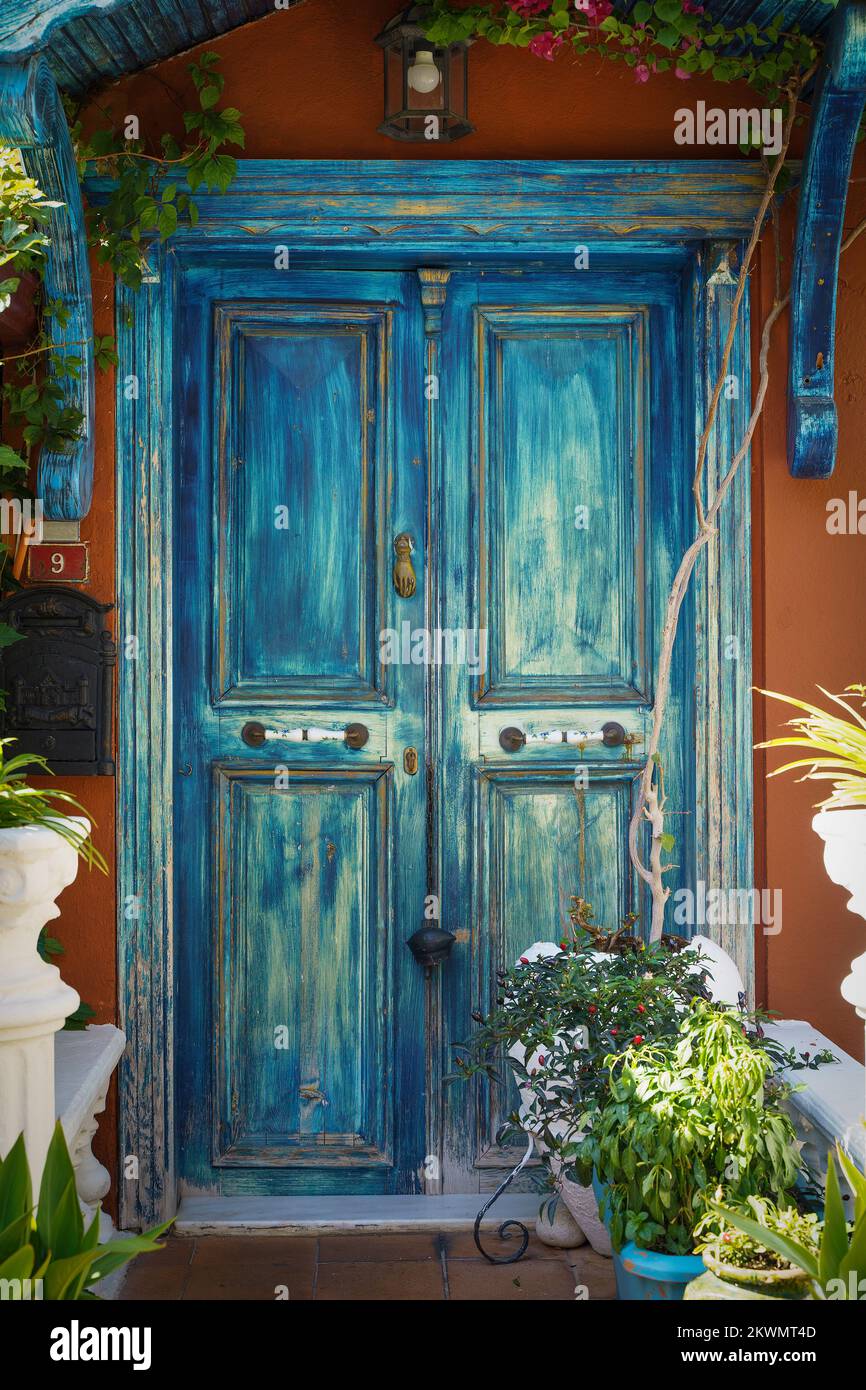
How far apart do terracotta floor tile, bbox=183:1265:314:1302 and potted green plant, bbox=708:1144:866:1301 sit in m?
1.48

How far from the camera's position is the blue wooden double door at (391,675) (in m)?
3.91

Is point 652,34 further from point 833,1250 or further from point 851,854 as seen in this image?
point 833,1250

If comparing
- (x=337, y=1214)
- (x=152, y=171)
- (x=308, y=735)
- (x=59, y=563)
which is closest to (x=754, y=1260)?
(x=337, y=1214)

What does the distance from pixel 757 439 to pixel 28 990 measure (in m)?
2.44

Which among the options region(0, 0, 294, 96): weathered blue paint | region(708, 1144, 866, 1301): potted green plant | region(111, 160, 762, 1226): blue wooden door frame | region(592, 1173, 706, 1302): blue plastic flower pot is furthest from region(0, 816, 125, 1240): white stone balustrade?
region(0, 0, 294, 96): weathered blue paint

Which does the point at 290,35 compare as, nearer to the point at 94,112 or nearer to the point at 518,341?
the point at 94,112

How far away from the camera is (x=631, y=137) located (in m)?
3.78

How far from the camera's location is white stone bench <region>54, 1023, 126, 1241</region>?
10.2 ft

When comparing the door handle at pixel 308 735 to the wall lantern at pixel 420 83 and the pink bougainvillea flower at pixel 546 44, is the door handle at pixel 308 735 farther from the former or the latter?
the pink bougainvillea flower at pixel 546 44

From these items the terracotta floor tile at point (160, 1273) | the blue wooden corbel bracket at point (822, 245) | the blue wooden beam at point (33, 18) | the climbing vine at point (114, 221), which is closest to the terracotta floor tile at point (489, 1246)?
the terracotta floor tile at point (160, 1273)

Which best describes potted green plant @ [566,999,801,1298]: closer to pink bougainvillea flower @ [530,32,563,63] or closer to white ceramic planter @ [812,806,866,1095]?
white ceramic planter @ [812,806,866,1095]

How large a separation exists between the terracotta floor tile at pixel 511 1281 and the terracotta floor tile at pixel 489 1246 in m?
0.03

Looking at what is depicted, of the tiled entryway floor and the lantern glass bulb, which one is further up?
the lantern glass bulb

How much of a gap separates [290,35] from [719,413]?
1.57m
